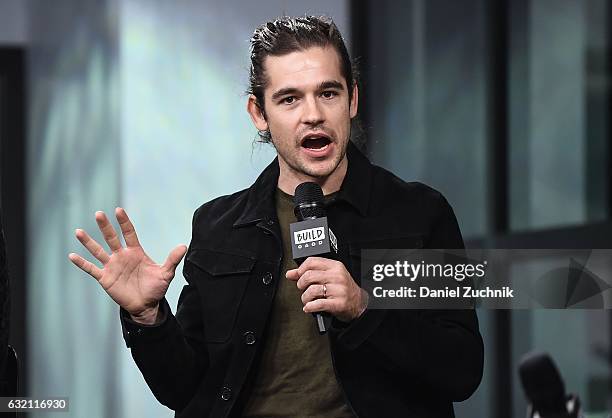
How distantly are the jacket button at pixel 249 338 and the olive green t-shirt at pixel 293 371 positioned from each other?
0.02 metres

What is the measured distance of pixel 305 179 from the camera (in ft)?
5.45

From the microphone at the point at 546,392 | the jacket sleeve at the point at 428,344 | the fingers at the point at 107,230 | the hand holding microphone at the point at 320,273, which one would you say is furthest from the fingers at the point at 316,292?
the microphone at the point at 546,392

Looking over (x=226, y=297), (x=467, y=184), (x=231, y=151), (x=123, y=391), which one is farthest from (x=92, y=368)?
(x=226, y=297)

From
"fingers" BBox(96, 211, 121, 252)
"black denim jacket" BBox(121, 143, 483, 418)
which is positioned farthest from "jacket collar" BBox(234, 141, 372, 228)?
"fingers" BBox(96, 211, 121, 252)

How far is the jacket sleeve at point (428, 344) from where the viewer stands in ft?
5.12

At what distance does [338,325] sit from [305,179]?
23 cm

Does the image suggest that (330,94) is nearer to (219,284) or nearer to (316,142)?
(316,142)

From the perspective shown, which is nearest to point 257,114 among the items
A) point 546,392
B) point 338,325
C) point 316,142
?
point 316,142

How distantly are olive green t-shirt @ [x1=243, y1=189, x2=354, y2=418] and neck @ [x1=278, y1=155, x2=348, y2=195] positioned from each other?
14 cm

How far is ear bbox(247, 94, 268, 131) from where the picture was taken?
173 centimetres

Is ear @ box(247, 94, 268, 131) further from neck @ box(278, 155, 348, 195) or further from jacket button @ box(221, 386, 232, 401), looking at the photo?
jacket button @ box(221, 386, 232, 401)

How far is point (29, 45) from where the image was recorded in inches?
169

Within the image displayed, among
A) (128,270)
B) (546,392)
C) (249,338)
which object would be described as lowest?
(546,392)

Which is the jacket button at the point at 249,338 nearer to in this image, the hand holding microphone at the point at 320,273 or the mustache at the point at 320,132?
the hand holding microphone at the point at 320,273
